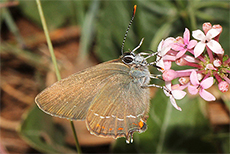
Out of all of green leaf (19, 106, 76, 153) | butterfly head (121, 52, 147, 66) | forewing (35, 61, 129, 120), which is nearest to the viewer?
forewing (35, 61, 129, 120)

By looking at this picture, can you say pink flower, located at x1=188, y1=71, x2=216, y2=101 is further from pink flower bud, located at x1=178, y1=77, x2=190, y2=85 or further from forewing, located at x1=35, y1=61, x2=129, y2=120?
forewing, located at x1=35, y1=61, x2=129, y2=120

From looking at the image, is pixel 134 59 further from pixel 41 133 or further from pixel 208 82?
pixel 41 133

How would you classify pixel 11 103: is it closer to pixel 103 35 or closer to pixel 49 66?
pixel 49 66

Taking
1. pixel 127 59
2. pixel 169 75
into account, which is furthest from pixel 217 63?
pixel 127 59

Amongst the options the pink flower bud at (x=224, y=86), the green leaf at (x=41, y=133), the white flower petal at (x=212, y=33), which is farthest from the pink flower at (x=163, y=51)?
the green leaf at (x=41, y=133)

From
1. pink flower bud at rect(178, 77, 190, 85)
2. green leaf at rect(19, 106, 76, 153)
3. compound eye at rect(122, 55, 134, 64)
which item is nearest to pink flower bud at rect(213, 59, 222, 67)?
pink flower bud at rect(178, 77, 190, 85)

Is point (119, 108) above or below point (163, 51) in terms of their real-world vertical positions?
below

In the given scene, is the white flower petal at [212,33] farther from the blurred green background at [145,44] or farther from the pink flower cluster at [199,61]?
the blurred green background at [145,44]
